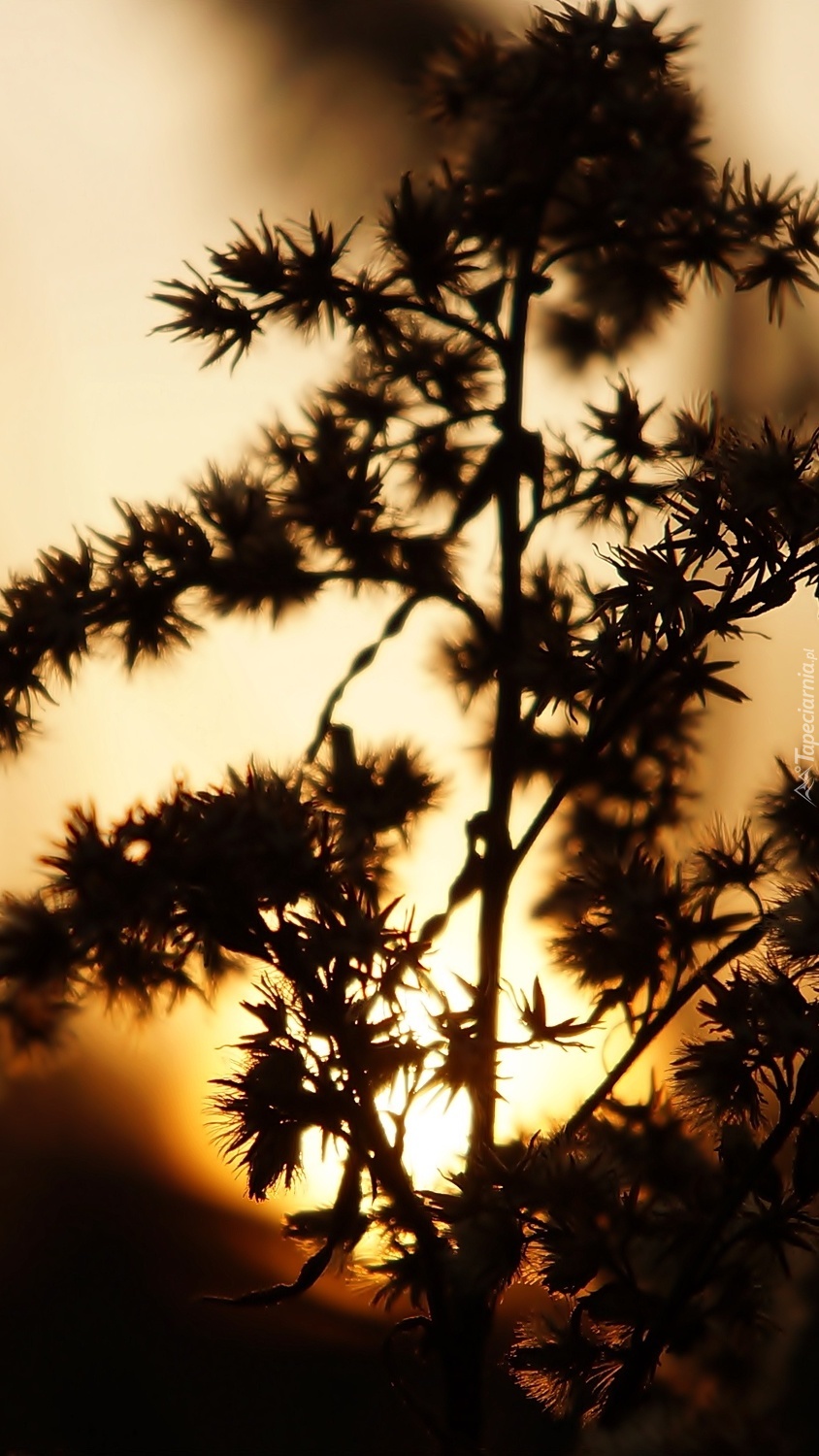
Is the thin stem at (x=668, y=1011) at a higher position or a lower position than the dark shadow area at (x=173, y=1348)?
higher

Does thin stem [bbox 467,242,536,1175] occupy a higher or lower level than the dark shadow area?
higher

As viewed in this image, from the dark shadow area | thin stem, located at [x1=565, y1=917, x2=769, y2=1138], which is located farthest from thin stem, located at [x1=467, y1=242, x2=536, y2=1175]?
the dark shadow area

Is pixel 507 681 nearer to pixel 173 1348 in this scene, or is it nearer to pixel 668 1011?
pixel 668 1011

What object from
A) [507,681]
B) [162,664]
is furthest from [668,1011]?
[162,664]

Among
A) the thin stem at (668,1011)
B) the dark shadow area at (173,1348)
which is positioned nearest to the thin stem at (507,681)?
the thin stem at (668,1011)

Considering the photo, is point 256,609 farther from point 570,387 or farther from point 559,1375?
point 559,1375

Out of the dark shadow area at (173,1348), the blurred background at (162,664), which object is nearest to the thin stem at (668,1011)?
the blurred background at (162,664)

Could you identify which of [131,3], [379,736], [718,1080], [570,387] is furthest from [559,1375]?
[131,3]

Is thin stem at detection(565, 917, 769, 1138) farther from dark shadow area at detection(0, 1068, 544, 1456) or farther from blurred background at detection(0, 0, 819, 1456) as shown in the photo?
dark shadow area at detection(0, 1068, 544, 1456)

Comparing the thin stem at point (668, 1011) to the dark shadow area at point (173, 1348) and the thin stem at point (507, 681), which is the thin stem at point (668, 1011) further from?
the dark shadow area at point (173, 1348)
